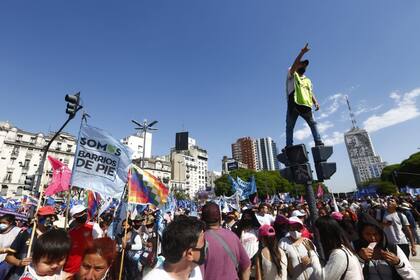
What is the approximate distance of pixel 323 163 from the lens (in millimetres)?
4566

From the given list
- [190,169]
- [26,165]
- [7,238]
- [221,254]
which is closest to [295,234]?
[221,254]

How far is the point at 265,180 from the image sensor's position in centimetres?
6988

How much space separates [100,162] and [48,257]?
299 cm

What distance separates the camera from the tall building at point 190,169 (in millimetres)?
100688

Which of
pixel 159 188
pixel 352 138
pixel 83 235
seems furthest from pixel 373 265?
pixel 352 138

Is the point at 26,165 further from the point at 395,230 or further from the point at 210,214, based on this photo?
the point at 395,230

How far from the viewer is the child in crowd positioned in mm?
2381

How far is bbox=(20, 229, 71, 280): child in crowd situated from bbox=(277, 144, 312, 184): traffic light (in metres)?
4.04

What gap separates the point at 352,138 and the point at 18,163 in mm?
181178

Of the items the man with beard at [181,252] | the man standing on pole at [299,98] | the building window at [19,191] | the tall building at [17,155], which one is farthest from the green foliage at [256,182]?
the man with beard at [181,252]

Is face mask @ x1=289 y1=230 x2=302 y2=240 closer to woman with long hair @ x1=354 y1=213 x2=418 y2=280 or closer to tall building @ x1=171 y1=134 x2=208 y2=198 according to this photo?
woman with long hair @ x1=354 y1=213 x2=418 y2=280

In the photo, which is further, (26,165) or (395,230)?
(26,165)

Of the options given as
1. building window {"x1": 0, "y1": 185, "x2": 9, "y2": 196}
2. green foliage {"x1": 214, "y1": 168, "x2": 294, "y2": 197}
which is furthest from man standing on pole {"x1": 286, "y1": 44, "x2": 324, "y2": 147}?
building window {"x1": 0, "y1": 185, "x2": 9, "y2": 196}

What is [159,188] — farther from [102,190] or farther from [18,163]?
[18,163]
